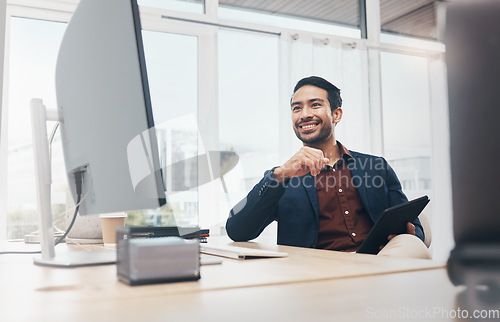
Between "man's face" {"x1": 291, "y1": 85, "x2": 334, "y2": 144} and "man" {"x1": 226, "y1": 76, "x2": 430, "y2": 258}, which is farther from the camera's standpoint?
"man's face" {"x1": 291, "y1": 85, "x2": 334, "y2": 144}

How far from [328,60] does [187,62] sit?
1.07 meters

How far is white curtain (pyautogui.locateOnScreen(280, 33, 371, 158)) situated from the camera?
3.18m

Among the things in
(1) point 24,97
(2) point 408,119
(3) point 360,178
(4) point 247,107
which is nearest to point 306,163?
(3) point 360,178

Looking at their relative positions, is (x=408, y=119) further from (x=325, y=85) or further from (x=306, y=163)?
(x=306, y=163)

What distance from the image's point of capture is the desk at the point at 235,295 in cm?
44

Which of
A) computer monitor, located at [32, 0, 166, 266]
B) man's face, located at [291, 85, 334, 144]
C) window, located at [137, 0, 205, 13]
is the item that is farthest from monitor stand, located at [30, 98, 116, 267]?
window, located at [137, 0, 205, 13]

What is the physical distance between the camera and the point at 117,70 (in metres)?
0.71

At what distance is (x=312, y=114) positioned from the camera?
204 cm

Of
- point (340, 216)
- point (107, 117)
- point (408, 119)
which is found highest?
point (408, 119)

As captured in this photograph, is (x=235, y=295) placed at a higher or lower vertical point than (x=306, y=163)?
lower

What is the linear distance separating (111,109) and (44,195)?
0.19 meters

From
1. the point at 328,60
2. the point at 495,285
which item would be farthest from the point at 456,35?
the point at 328,60

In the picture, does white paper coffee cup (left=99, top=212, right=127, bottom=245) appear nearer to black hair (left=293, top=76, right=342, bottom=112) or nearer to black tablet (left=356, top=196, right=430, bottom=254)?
black tablet (left=356, top=196, right=430, bottom=254)

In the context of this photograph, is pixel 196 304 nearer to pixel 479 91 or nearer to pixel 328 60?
pixel 479 91
